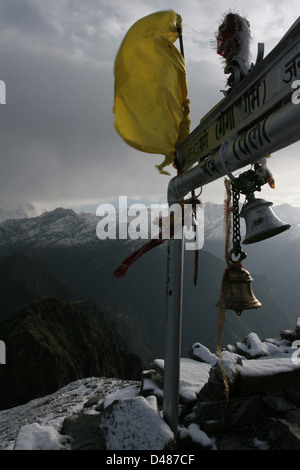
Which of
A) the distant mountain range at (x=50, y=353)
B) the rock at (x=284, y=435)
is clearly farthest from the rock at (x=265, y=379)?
the distant mountain range at (x=50, y=353)

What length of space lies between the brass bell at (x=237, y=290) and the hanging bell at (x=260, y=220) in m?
0.59

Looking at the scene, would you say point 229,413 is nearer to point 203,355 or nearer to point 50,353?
point 203,355

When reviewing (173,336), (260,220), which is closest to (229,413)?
(173,336)

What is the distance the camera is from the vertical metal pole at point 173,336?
459 cm

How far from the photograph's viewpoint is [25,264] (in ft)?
595

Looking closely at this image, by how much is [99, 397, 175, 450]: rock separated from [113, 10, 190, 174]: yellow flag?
4209 mm

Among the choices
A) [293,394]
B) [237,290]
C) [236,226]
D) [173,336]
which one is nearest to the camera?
[236,226]

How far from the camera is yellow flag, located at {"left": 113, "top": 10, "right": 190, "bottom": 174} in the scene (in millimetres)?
4258

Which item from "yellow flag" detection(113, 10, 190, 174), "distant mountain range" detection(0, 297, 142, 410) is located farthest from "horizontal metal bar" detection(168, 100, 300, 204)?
"distant mountain range" detection(0, 297, 142, 410)

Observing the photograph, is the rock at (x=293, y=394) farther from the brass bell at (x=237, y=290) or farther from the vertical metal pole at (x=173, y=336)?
the brass bell at (x=237, y=290)

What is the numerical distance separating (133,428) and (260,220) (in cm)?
371

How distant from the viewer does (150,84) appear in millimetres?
4277
